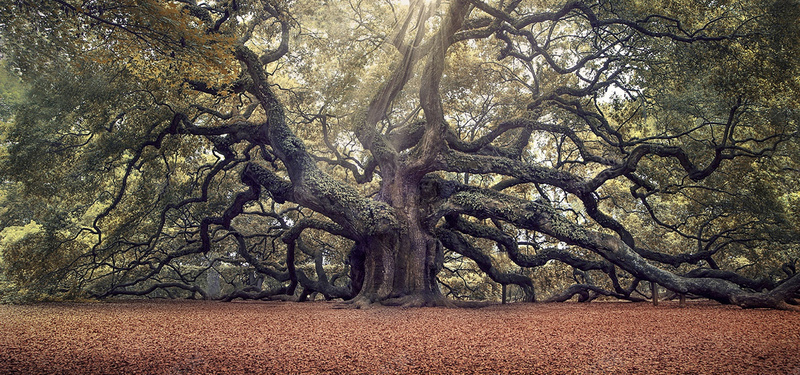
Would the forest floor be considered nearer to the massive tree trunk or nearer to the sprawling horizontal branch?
the sprawling horizontal branch

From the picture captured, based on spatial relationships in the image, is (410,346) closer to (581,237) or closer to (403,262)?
(403,262)

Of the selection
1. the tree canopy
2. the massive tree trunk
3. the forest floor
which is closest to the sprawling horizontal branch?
the tree canopy

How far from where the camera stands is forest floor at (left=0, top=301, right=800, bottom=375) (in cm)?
289

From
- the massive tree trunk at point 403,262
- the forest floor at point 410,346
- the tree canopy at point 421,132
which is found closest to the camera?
the forest floor at point 410,346

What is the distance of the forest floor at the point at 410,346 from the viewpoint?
2.89m

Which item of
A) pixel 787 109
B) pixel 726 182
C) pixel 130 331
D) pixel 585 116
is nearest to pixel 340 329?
pixel 130 331

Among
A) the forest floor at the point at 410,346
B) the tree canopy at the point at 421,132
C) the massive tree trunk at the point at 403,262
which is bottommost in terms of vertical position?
the forest floor at the point at 410,346

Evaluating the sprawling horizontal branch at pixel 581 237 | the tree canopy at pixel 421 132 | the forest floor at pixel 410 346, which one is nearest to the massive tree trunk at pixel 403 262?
the tree canopy at pixel 421 132

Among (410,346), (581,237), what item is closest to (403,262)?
(581,237)

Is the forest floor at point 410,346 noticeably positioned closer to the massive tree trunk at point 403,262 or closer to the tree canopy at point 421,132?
the massive tree trunk at point 403,262

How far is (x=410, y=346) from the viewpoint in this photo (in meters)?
3.58

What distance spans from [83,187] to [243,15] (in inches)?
205

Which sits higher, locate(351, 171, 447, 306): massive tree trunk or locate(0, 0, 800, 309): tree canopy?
locate(0, 0, 800, 309): tree canopy

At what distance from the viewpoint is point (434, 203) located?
864 cm
